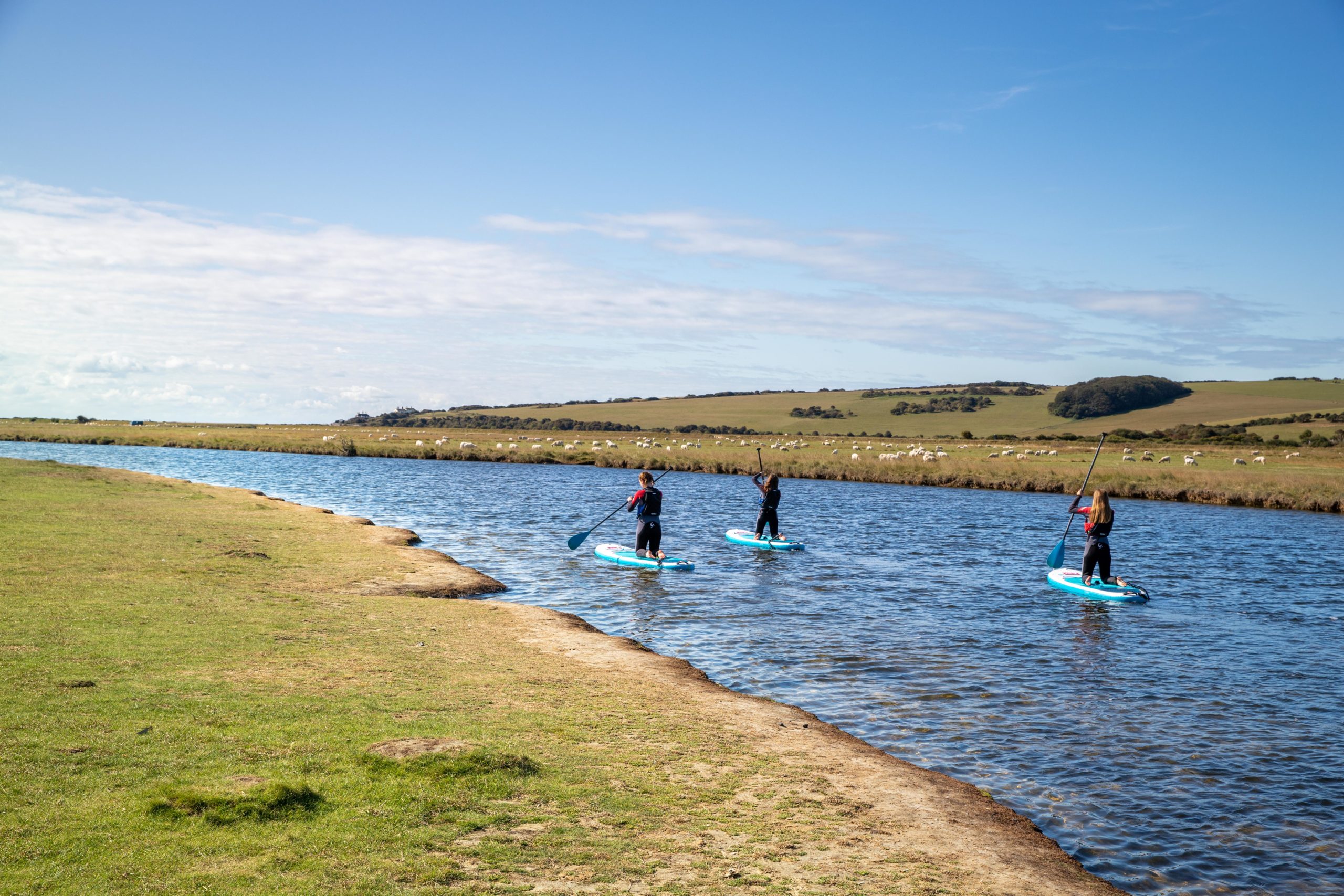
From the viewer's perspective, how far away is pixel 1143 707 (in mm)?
13258

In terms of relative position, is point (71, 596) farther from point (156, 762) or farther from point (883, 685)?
point (883, 685)

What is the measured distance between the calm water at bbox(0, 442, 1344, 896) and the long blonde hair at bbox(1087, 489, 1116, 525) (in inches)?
81.6

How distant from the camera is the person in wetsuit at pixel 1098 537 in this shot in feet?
70.7

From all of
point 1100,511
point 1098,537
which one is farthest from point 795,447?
point 1100,511

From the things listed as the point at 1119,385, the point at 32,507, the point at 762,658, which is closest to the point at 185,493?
the point at 32,507

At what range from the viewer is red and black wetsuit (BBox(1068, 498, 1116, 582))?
72.0ft

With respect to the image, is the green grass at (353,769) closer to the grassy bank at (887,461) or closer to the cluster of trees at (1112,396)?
the grassy bank at (887,461)

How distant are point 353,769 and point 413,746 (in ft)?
2.19

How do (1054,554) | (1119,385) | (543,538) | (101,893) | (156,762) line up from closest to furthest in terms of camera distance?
(101,893), (156,762), (1054,554), (543,538), (1119,385)

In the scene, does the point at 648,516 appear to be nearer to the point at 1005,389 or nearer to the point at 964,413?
the point at 964,413

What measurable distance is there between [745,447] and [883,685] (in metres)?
79.7

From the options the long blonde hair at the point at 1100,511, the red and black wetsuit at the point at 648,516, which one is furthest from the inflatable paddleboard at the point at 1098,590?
the red and black wetsuit at the point at 648,516

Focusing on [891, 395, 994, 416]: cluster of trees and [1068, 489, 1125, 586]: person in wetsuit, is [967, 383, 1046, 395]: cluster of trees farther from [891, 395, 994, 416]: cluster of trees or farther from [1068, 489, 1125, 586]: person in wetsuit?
[1068, 489, 1125, 586]: person in wetsuit

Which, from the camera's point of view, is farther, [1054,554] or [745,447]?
[745,447]
